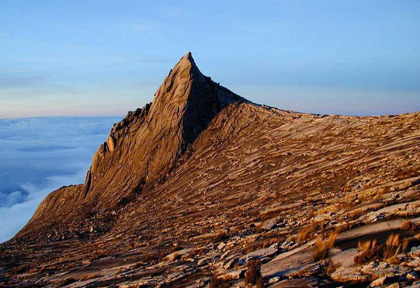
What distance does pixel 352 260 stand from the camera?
9891 millimetres

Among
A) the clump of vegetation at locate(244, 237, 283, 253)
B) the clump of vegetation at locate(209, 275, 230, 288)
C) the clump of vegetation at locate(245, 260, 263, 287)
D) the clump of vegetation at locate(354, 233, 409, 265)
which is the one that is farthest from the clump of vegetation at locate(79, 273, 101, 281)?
the clump of vegetation at locate(354, 233, 409, 265)

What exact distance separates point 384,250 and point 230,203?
1484 cm

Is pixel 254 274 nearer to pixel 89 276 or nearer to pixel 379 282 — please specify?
pixel 379 282

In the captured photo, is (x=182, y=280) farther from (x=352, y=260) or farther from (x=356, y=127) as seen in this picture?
(x=356, y=127)

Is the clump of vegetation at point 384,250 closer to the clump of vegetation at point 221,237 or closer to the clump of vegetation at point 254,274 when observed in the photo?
the clump of vegetation at point 254,274

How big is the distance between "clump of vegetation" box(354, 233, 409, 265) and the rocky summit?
37 mm

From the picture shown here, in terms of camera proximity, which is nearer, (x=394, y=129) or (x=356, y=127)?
(x=394, y=129)

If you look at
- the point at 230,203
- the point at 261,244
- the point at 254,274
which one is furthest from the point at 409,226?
the point at 230,203

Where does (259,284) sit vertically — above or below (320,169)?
below

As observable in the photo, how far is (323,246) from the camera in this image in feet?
36.0

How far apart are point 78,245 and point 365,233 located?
2085cm

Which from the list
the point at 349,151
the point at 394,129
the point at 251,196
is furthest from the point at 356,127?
the point at 251,196

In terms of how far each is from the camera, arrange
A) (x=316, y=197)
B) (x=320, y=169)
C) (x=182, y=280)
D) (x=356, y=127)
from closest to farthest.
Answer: (x=182, y=280) → (x=316, y=197) → (x=320, y=169) → (x=356, y=127)

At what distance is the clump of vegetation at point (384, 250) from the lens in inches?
371
